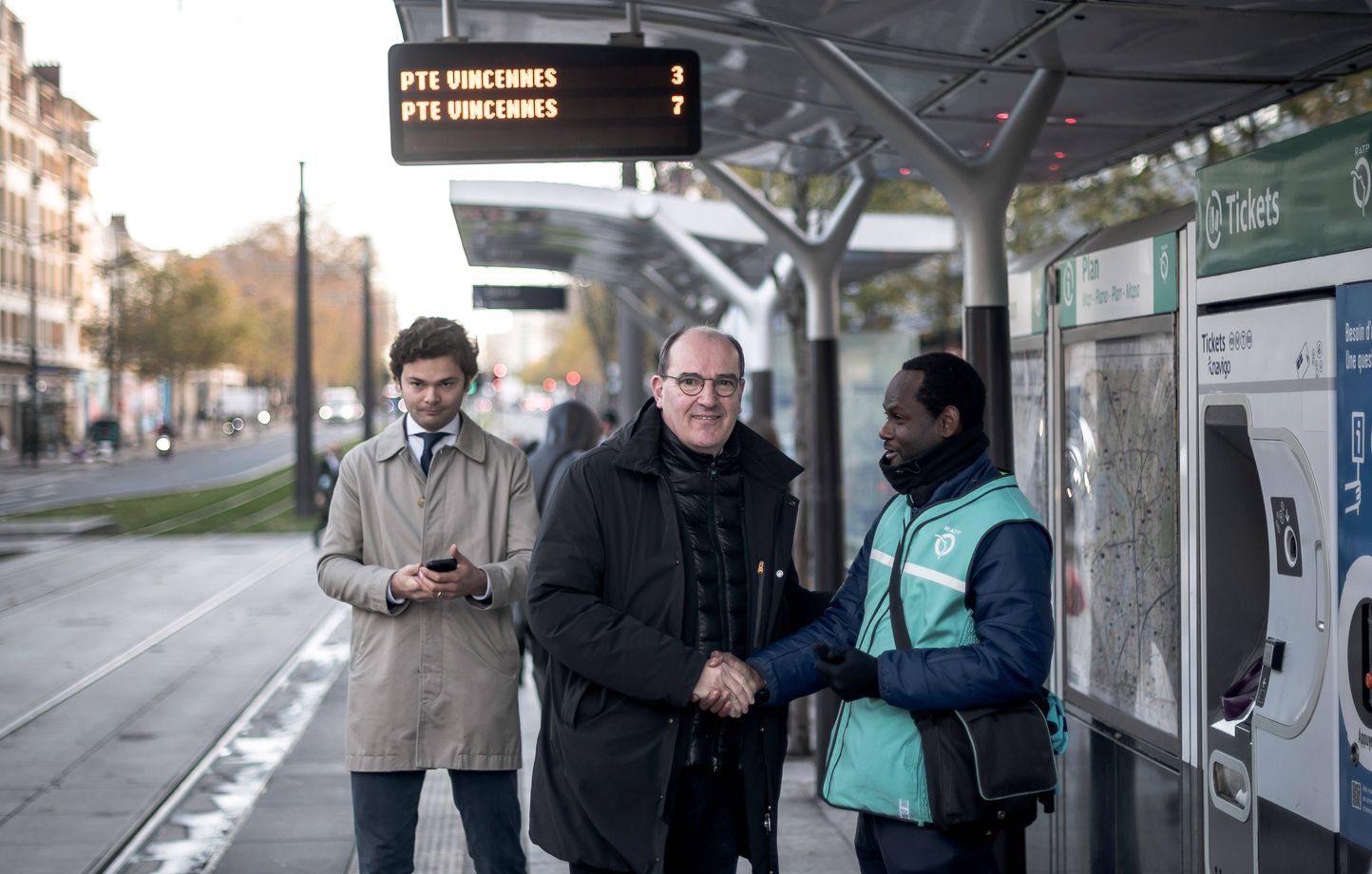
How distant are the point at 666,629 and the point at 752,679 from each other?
0.70ft

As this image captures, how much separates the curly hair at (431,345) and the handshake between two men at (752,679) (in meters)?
1.37

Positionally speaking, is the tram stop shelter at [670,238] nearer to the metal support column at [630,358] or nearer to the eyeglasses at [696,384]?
the metal support column at [630,358]

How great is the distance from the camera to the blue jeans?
14.1 ft

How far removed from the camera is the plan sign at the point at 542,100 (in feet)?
20.5

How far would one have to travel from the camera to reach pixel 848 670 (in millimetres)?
3281

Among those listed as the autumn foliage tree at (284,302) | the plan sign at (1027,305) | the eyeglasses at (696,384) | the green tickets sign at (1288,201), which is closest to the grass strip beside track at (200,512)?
the plan sign at (1027,305)

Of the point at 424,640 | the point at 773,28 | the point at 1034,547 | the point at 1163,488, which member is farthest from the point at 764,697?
the point at 773,28

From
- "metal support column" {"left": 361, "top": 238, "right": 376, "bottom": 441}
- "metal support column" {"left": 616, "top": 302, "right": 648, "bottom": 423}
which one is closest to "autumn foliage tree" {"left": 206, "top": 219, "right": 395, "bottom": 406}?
"metal support column" {"left": 361, "top": 238, "right": 376, "bottom": 441}

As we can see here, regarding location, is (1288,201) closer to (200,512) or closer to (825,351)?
(825,351)

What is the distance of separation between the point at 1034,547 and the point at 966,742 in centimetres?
42

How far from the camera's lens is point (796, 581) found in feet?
12.7

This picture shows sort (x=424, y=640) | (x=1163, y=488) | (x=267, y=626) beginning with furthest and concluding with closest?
1. (x=267, y=626)
2. (x=1163, y=488)
3. (x=424, y=640)

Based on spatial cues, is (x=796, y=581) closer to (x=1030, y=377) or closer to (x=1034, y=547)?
(x=1034, y=547)

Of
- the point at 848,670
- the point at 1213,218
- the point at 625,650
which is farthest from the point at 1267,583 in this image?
the point at 625,650
